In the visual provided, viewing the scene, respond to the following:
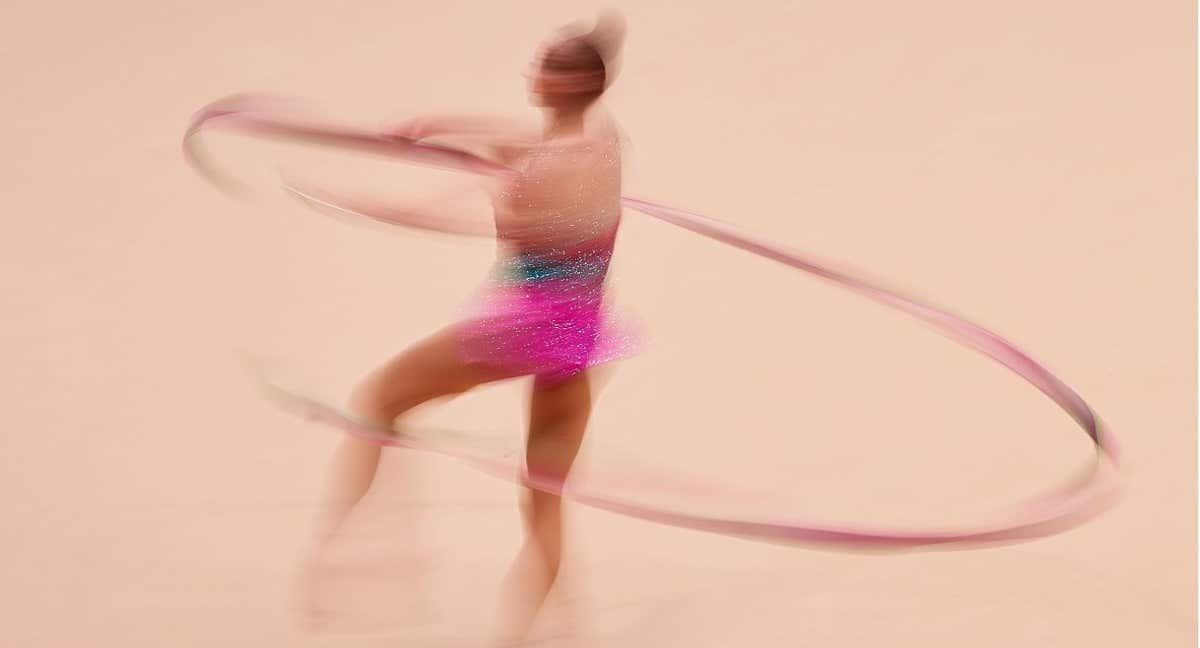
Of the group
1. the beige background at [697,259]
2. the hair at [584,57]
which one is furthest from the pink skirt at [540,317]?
the beige background at [697,259]

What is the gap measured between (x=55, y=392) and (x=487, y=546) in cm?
134

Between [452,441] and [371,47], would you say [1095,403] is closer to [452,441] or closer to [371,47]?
[452,441]

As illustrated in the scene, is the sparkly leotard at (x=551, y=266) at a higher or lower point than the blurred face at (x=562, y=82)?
lower

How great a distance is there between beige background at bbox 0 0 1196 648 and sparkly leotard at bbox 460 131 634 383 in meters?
0.80

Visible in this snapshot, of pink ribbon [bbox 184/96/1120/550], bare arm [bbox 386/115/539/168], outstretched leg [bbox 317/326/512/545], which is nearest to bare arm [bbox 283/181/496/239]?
pink ribbon [bbox 184/96/1120/550]

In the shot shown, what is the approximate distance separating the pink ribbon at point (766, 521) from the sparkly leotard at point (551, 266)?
91mm

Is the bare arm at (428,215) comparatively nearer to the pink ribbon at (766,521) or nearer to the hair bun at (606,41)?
the pink ribbon at (766,521)

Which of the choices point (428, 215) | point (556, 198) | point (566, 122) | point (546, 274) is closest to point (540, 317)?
point (546, 274)

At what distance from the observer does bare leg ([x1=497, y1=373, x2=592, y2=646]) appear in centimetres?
216

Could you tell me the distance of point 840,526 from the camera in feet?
7.44

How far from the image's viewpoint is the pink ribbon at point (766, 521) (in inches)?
87.4

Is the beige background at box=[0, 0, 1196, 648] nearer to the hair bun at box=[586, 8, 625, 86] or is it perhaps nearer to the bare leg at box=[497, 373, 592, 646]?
the bare leg at box=[497, 373, 592, 646]

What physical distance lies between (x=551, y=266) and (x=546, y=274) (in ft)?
0.06

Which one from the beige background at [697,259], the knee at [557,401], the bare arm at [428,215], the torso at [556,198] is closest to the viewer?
the torso at [556,198]
